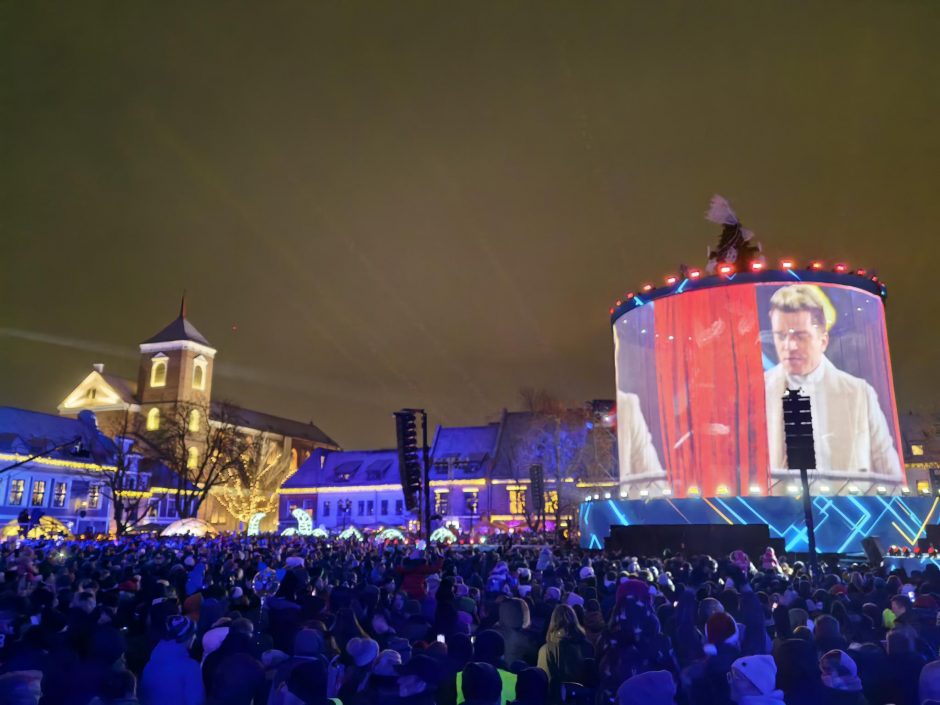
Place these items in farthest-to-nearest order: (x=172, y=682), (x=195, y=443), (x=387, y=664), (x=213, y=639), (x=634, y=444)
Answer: (x=195, y=443) → (x=634, y=444) → (x=213, y=639) → (x=172, y=682) → (x=387, y=664)

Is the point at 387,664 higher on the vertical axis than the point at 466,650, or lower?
higher

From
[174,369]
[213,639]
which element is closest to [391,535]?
[213,639]

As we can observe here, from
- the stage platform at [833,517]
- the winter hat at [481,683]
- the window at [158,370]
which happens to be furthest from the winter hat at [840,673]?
the window at [158,370]

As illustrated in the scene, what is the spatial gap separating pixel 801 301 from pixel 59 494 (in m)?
60.3

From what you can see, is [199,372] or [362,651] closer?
[362,651]

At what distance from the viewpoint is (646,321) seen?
126ft

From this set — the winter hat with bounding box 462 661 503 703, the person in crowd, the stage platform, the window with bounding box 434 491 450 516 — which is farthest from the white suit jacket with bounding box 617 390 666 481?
the window with bounding box 434 491 450 516

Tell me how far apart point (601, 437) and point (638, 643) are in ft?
208

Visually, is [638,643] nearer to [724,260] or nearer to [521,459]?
[724,260]

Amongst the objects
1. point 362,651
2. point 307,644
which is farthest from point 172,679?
point 362,651

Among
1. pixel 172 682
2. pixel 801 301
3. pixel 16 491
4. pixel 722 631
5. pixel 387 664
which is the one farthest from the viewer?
pixel 16 491

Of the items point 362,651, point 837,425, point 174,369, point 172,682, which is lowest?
point 172,682

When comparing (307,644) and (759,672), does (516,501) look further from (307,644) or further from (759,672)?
(759,672)

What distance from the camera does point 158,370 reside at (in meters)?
91.1
